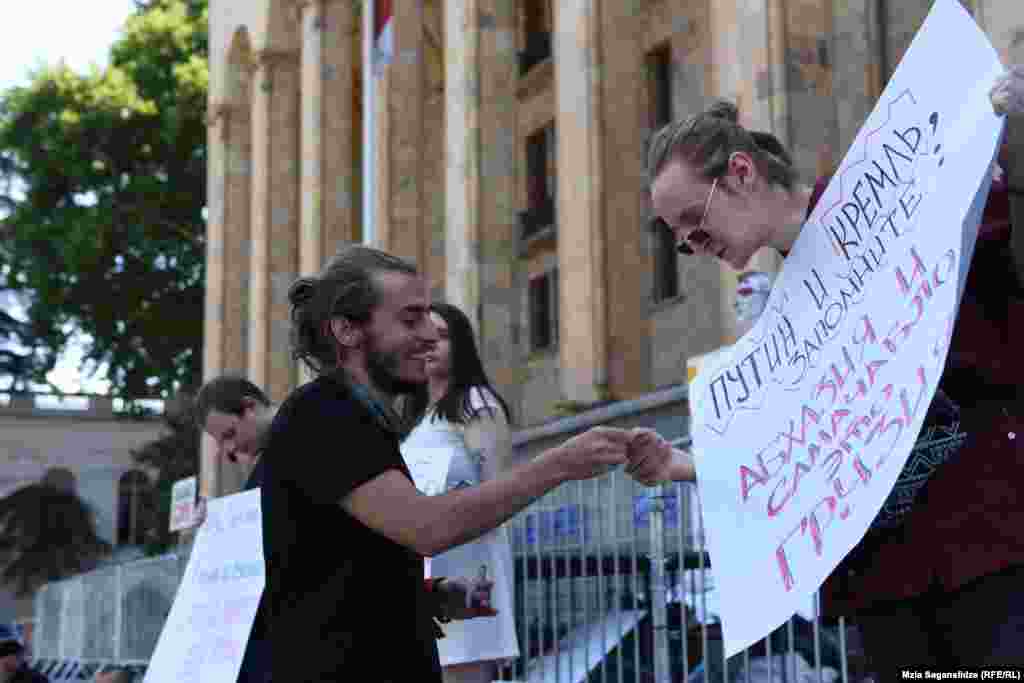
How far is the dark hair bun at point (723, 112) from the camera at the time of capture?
3383mm

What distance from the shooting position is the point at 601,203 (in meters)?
18.6

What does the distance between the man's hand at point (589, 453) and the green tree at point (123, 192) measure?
3815cm

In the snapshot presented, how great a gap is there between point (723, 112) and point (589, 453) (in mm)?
802

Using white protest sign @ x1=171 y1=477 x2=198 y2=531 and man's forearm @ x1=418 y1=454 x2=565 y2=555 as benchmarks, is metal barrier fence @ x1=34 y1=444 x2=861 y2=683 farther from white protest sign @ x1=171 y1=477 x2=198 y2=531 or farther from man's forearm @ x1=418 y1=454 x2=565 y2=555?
white protest sign @ x1=171 y1=477 x2=198 y2=531

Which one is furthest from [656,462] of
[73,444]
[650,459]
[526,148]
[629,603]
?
[73,444]

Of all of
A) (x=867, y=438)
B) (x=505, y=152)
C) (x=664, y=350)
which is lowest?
(x=867, y=438)

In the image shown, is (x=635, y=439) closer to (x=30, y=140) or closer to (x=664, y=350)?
(x=664, y=350)

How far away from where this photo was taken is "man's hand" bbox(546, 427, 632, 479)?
3.40 meters

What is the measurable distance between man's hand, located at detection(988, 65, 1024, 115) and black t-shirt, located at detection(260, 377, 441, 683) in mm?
1461

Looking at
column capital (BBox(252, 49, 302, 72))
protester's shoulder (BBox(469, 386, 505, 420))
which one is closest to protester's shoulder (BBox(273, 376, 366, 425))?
protester's shoulder (BBox(469, 386, 505, 420))

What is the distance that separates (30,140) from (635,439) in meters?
40.4

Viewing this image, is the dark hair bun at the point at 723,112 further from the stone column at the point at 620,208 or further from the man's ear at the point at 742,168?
the stone column at the point at 620,208

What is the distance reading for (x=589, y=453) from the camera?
11.3 ft

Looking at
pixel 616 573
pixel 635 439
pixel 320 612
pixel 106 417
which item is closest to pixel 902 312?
pixel 635 439
